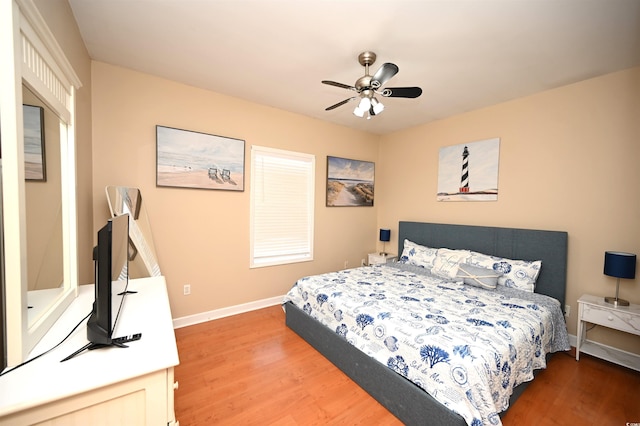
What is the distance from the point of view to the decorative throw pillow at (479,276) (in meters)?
2.76

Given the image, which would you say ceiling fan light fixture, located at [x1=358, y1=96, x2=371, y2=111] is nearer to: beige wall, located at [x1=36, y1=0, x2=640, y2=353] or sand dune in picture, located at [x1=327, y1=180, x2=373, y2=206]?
beige wall, located at [x1=36, y1=0, x2=640, y2=353]

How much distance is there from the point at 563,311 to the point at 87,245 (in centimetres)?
469

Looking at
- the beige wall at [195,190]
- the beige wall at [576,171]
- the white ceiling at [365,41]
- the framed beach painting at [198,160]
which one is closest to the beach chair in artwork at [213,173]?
the framed beach painting at [198,160]

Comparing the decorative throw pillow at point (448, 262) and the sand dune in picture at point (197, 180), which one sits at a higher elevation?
the sand dune in picture at point (197, 180)

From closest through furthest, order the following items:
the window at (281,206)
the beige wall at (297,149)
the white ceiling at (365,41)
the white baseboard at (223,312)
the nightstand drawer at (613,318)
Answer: the white ceiling at (365,41) → the nightstand drawer at (613,318) → the beige wall at (297,149) → the white baseboard at (223,312) → the window at (281,206)

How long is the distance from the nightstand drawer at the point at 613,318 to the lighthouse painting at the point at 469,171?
1.45m

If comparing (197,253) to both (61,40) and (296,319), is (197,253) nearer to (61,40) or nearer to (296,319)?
(296,319)

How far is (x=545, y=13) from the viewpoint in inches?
68.4

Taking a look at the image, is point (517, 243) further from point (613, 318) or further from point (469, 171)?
point (469, 171)

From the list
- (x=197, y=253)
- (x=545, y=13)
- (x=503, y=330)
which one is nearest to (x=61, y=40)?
(x=197, y=253)

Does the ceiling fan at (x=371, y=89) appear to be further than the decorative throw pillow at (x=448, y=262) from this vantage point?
No

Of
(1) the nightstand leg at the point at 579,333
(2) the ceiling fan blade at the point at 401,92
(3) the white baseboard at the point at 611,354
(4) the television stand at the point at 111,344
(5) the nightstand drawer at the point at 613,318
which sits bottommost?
(3) the white baseboard at the point at 611,354

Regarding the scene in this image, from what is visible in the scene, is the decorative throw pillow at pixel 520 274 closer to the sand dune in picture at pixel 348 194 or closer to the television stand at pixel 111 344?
the sand dune in picture at pixel 348 194

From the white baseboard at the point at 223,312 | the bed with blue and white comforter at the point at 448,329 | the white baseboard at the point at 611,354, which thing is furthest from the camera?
the white baseboard at the point at 223,312
